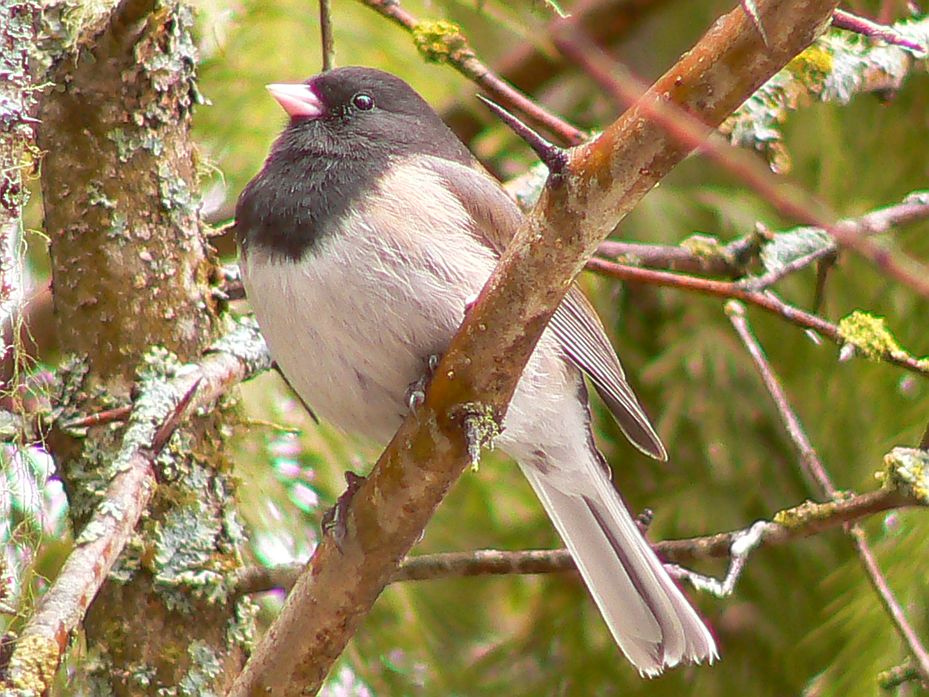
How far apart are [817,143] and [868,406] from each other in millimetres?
748

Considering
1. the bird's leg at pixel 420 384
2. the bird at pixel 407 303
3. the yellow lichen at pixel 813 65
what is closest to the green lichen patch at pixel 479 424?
the bird's leg at pixel 420 384

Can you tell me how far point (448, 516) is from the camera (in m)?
3.34

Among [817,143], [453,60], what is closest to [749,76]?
[453,60]

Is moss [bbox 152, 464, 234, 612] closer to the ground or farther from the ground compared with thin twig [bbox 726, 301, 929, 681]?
closer to the ground

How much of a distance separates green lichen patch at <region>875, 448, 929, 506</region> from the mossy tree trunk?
1.12 meters

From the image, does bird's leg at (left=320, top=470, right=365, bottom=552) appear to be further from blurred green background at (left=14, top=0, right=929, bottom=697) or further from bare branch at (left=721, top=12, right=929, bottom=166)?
bare branch at (left=721, top=12, right=929, bottom=166)

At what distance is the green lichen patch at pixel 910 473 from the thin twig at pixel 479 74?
83 cm

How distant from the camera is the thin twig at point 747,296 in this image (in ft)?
6.82

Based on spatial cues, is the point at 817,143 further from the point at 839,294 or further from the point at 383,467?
the point at 383,467

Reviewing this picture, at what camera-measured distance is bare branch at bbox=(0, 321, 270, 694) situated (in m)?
1.54

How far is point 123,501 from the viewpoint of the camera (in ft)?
6.10

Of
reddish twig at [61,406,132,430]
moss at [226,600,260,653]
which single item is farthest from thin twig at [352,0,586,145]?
moss at [226,600,260,653]

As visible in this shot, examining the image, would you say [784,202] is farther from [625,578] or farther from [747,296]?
[625,578]

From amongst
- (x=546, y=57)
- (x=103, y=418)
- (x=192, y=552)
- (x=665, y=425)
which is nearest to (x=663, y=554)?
(x=192, y=552)
